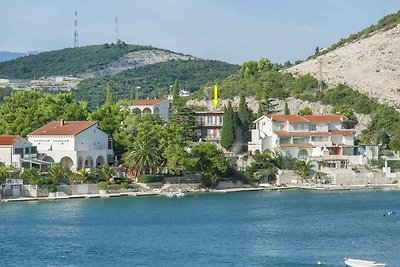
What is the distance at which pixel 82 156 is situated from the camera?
267ft

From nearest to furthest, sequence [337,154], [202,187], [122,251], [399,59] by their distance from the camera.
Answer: [122,251]
[202,187]
[337,154]
[399,59]

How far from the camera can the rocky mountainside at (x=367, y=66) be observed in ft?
374

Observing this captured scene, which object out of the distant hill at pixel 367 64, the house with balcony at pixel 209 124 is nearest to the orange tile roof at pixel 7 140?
the house with balcony at pixel 209 124

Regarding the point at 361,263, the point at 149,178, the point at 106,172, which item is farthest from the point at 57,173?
the point at 361,263

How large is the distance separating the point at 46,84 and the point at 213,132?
73.4 metres

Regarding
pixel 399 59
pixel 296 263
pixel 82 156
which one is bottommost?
pixel 296 263

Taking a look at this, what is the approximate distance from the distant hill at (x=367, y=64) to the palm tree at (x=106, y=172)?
39.6m

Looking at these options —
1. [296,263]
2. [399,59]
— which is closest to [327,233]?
[296,263]

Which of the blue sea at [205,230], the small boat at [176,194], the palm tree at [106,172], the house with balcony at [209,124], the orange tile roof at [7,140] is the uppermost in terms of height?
the house with balcony at [209,124]

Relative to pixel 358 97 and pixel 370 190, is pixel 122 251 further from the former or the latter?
pixel 358 97

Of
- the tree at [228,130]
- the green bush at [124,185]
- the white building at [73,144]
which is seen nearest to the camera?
the green bush at [124,185]

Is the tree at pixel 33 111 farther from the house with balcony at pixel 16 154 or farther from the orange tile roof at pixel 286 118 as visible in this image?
the orange tile roof at pixel 286 118

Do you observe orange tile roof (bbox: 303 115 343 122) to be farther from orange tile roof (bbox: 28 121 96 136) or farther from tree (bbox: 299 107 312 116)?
orange tile roof (bbox: 28 121 96 136)

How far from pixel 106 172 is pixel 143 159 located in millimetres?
2848
